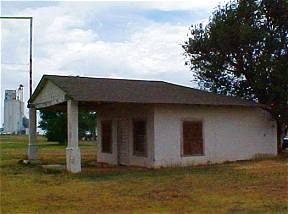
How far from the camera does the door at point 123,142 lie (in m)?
23.1

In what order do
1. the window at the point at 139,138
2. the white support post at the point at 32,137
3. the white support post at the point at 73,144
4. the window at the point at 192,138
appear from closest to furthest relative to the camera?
the white support post at the point at 73,144, the window at the point at 139,138, the window at the point at 192,138, the white support post at the point at 32,137

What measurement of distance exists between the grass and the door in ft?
11.9

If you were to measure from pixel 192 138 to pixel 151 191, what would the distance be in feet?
28.9

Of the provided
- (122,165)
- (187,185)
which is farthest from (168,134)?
(187,185)

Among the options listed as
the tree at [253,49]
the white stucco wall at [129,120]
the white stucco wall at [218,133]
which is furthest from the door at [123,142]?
the tree at [253,49]

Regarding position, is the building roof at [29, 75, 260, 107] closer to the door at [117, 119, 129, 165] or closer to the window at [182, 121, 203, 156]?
the window at [182, 121, 203, 156]

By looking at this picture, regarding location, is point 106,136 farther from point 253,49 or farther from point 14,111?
point 14,111

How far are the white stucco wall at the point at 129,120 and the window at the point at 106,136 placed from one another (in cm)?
21

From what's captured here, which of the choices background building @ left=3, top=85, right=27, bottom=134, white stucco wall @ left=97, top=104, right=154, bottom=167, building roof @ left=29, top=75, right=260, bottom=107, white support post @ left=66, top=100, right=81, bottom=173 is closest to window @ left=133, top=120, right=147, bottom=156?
white stucco wall @ left=97, top=104, right=154, bottom=167

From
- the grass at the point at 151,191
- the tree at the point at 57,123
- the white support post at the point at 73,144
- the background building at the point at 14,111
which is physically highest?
the background building at the point at 14,111

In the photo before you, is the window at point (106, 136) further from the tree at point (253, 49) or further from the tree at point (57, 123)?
the tree at point (57, 123)

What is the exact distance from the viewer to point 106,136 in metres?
25.3

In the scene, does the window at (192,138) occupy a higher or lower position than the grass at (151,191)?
higher

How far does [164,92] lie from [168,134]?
97.4 inches
